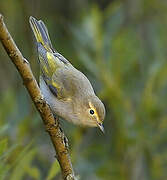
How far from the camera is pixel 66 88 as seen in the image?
3.79 m

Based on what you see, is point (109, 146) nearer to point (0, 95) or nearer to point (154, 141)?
point (154, 141)

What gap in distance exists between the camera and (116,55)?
17.8ft

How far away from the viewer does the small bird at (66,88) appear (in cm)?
373

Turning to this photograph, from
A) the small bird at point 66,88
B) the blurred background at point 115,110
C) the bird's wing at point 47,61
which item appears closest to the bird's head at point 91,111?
the small bird at point 66,88

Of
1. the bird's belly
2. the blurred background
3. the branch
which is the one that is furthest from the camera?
the blurred background

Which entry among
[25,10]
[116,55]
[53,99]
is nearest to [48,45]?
[53,99]

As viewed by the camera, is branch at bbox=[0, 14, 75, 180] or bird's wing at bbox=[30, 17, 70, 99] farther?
bird's wing at bbox=[30, 17, 70, 99]

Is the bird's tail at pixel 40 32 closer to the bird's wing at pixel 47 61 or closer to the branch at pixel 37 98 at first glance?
the bird's wing at pixel 47 61

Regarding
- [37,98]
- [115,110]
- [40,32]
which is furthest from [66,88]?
[115,110]

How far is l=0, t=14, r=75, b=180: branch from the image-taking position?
2.52 metres

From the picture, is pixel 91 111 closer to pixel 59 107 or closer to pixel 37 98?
pixel 59 107

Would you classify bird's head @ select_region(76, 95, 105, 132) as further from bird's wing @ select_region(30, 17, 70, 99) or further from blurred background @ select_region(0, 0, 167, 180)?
blurred background @ select_region(0, 0, 167, 180)

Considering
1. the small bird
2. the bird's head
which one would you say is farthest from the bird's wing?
the bird's head

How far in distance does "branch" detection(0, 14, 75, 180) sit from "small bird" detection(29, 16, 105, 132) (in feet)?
2.26
